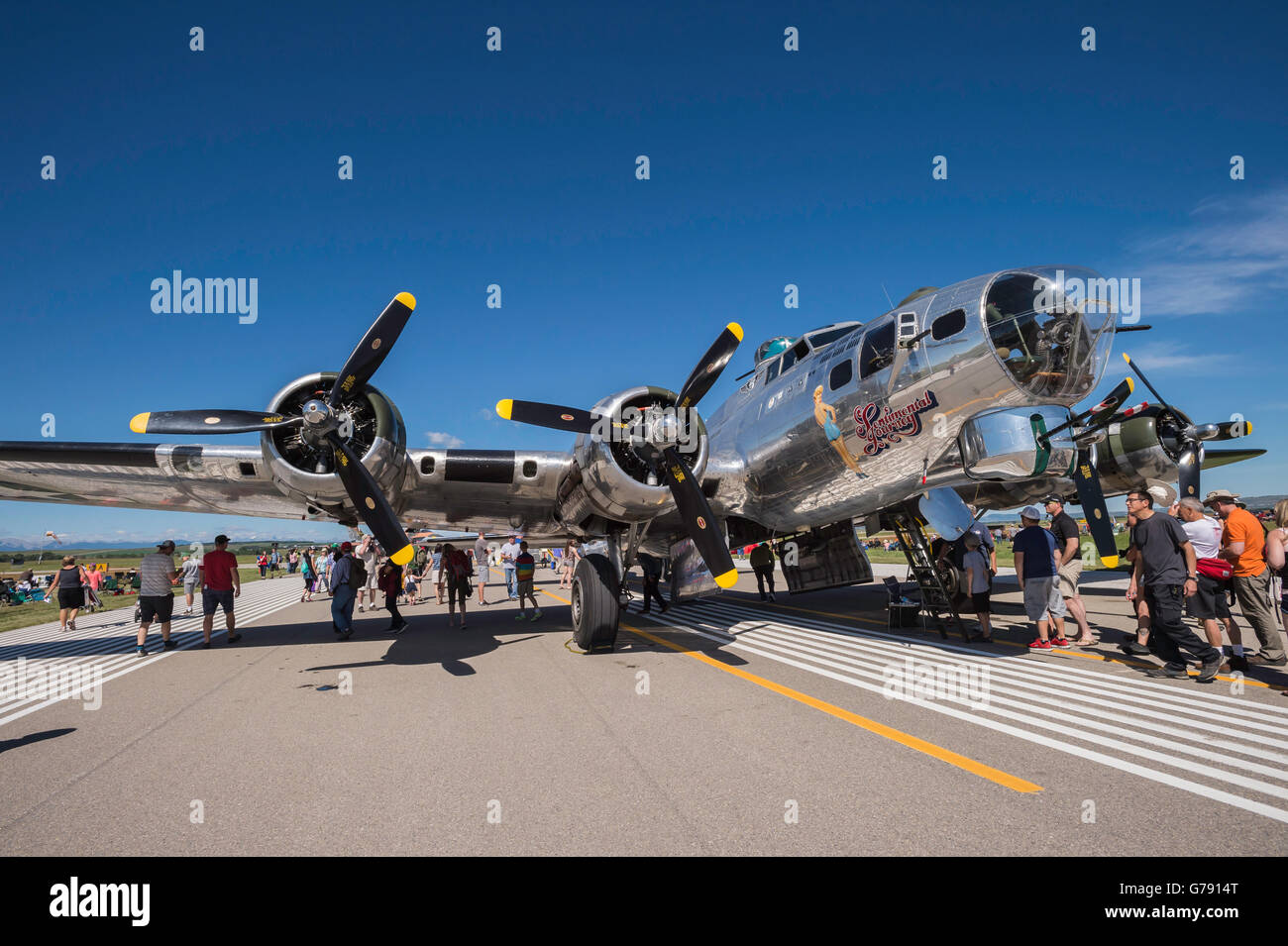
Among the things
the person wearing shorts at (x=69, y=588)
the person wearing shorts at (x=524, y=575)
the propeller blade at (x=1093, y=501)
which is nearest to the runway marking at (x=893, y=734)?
the person wearing shorts at (x=524, y=575)

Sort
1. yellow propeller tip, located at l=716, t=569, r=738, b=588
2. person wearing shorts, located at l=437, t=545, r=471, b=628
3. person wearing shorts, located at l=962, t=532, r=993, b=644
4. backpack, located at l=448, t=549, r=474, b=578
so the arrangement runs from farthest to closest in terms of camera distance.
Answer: backpack, located at l=448, t=549, r=474, b=578
person wearing shorts, located at l=437, t=545, r=471, b=628
person wearing shorts, located at l=962, t=532, r=993, b=644
yellow propeller tip, located at l=716, t=569, r=738, b=588

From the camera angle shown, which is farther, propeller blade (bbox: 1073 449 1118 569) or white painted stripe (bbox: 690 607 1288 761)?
propeller blade (bbox: 1073 449 1118 569)

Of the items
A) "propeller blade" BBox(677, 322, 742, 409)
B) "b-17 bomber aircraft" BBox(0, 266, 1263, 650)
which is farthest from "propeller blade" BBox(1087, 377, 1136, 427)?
"propeller blade" BBox(677, 322, 742, 409)

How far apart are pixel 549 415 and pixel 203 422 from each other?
13.9 ft

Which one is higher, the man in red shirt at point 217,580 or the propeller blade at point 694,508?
the propeller blade at point 694,508

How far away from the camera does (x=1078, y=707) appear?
18.3 feet

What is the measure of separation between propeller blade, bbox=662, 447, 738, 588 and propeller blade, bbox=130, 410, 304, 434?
4.87 metres

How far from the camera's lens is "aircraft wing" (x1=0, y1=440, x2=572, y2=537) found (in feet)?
29.7

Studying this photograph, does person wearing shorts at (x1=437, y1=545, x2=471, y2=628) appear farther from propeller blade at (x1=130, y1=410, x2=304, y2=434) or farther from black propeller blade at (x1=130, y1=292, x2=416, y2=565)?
propeller blade at (x1=130, y1=410, x2=304, y2=434)

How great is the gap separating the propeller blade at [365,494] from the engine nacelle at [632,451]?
2.63 m

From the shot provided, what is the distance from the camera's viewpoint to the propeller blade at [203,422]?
308 inches

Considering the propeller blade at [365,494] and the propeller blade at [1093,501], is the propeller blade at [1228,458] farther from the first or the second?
the propeller blade at [365,494]
